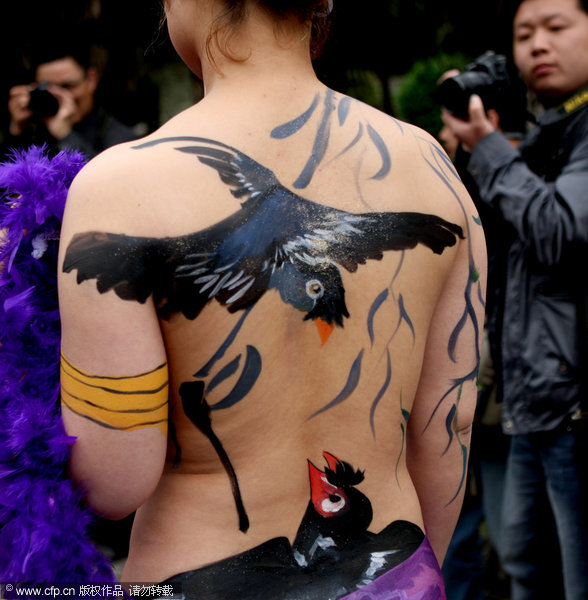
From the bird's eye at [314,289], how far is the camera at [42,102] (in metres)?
2.53

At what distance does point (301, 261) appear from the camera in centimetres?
133

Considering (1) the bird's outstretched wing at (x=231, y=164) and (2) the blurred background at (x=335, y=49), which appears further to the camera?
(2) the blurred background at (x=335, y=49)

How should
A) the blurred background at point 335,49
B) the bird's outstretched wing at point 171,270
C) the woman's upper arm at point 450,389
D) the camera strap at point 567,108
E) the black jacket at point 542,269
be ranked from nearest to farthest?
the bird's outstretched wing at point 171,270, the woman's upper arm at point 450,389, the black jacket at point 542,269, the camera strap at point 567,108, the blurred background at point 335,49

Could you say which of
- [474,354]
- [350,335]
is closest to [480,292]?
[474,354]

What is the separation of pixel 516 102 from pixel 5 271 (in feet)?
7.28

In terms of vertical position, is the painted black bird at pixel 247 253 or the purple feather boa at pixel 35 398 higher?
the painted black bird at pixel 247 253

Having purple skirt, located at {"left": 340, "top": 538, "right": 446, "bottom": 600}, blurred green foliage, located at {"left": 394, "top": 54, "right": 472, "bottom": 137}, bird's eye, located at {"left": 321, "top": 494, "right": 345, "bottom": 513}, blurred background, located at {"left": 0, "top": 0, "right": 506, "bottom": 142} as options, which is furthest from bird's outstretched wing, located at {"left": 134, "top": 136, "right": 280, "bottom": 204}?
blurred green foliage, located at {"left": 394, "top": 54, "right": 472, "bottom": 137}

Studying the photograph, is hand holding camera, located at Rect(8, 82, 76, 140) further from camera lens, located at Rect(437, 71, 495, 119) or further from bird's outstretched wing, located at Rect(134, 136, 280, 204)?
bird's outstretched wing, located at Rect(134, 136, 280, 204)

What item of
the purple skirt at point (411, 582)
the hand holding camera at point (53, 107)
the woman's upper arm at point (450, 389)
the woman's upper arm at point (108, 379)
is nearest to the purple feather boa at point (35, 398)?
the woman's upper arm at point (108, 379)

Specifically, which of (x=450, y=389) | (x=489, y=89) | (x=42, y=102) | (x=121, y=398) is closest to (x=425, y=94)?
(x=489, y=89)

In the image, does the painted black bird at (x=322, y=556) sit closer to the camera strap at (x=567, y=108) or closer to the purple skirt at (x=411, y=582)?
the purple skirt at (x=411, y=582)

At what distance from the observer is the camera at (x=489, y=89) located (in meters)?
2.80

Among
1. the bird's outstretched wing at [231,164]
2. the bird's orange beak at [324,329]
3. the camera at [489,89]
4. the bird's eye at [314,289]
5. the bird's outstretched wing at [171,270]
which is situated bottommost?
the camera at [489,89]

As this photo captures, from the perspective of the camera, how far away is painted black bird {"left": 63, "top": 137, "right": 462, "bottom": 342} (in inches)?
48.9
